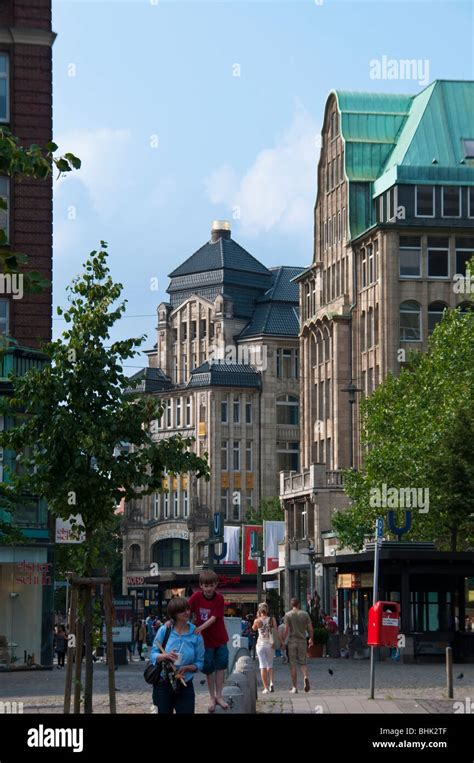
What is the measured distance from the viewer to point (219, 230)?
14725 centimetres

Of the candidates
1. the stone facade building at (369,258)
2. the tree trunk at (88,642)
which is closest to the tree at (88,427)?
the tree trunk at (88,642)

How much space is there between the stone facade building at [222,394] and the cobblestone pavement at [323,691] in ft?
288

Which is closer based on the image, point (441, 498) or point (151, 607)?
point (441, 498)

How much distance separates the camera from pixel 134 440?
24.5 meters

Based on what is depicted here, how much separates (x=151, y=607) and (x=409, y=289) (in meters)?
37.3

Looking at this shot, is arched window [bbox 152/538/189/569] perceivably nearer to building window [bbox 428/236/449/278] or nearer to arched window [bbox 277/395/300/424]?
arched window [bbox 277/395/300/424]

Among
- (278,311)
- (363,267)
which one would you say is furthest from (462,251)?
(278,311)

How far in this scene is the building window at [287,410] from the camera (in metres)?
136

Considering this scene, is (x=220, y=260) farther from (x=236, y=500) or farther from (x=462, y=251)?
(x=462, y=251)

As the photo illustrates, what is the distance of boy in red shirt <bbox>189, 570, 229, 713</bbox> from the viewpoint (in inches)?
738

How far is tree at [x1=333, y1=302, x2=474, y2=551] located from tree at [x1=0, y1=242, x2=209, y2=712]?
28.7 metres

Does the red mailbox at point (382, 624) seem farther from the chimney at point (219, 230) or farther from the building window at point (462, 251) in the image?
the chimney at point (219, 230)
